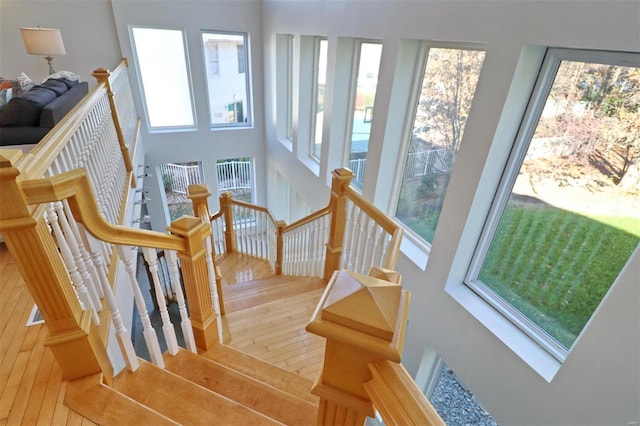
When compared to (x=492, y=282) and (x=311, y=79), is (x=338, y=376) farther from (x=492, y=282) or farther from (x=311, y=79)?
(x=311, y=79)

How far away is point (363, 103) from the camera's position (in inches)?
142

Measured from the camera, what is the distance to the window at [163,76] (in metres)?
5.36

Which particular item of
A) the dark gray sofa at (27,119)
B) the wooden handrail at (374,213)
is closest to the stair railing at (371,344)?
the wooden handrail at (374,213)

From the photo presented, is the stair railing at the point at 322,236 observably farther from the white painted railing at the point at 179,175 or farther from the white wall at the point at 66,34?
the white wall at the point at 66,34

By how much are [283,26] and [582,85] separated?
419 cm

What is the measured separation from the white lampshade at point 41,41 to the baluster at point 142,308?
4772 mm

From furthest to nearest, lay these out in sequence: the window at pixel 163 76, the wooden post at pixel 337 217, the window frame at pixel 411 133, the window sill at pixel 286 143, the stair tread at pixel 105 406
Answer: the window sill at pixel 286 143
the window at pixel 163 76
the window frame at pixel 411 133
the wooden post at pixel 337 217
the stair tread at pixel 105 406

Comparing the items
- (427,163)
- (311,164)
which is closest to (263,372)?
(427,163)

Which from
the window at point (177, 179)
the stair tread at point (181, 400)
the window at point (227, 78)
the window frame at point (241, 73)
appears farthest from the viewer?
the window at point (177, 179)

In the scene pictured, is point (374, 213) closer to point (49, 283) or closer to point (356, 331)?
point (356, 331)

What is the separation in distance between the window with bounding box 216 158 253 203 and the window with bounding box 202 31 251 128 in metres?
0.79

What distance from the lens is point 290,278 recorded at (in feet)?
11.2

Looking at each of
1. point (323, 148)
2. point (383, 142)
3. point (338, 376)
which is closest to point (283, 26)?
point (323, 148)

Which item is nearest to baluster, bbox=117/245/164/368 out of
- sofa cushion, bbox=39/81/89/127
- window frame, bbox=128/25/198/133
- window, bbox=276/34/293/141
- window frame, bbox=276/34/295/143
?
sofa cushion, bbox=39/81/89/127
